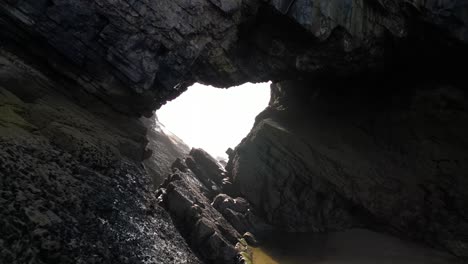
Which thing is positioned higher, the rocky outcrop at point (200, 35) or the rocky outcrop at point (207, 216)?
the rocky outcrop at point (200, 35)

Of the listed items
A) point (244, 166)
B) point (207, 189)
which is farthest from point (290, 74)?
point (207, 189)

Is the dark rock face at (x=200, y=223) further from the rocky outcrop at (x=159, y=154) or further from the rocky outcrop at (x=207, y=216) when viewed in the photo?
the rocky outcrop at (x=159, y=154)

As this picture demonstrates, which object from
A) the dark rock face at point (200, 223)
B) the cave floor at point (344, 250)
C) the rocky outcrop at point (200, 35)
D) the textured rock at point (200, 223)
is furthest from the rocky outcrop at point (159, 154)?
the cave floor at point (344, 250)

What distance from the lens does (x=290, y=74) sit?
4269 cm

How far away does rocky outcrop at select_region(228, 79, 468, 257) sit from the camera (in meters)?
38.9

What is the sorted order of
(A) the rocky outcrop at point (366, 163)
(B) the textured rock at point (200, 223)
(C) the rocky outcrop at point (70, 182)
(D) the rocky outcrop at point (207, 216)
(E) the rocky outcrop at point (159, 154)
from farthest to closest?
(E) the rocky outcrop at point (159, 154) < (A) the rocky outcrop at point (366, 163) < (D) the rocky outcrop at point (207, 216) < (B) the textured rock at point (200, 223) < (C) the rocky outcrop at point (70, 182)

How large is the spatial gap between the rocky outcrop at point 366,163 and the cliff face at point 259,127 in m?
0.16

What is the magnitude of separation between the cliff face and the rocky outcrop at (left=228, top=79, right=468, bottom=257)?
0.16 meters

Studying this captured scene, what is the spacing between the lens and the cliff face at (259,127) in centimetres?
2436

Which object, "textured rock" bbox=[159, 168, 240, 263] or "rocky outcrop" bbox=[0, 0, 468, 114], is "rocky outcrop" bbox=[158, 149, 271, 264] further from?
"rocky outcrop" bbox=[0, 0, 468, 114]

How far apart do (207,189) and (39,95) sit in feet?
83.9

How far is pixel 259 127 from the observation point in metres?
50.7

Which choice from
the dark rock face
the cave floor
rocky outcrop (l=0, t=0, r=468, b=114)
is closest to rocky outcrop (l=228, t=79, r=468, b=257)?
the cave floor

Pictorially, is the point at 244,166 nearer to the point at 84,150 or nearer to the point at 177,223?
the point at 177,223
